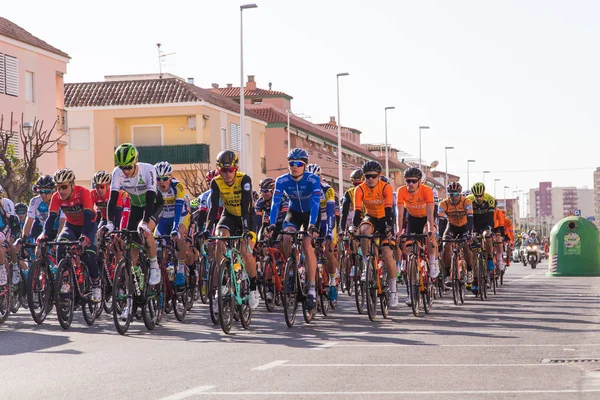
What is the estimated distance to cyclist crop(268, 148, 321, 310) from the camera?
14.9 metres

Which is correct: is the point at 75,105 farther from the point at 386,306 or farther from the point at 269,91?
the point at 386,306

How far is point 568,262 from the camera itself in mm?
37281

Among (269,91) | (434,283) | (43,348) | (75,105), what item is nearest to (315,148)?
(269,91)

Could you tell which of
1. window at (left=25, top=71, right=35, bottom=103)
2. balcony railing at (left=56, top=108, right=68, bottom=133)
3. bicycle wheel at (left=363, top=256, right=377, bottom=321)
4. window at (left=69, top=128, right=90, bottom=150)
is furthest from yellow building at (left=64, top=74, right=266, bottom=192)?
bicycle wheel at (left=363, top=256, right=377, bottom=321)

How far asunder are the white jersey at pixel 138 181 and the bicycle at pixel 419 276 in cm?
395

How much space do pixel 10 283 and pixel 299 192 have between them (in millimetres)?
3981

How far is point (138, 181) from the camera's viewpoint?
14352mm

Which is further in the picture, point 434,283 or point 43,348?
point 434,283

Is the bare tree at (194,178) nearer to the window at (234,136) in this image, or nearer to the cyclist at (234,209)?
the window at (234,136)

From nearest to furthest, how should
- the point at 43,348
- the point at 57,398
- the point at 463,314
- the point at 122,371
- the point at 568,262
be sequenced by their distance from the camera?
the point at 57,398
the point at 122,371
the point at 43,348
the point at 463,314
the point at 568,262

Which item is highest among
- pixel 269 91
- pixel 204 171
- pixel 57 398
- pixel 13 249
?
pixel 269 91

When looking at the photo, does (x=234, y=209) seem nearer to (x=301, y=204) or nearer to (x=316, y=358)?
(x=301, y=204)

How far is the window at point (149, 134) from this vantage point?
6556cm

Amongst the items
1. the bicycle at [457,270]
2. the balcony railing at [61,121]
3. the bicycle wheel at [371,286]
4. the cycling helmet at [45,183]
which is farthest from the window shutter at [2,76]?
the bicycle wheel at [371,286]
